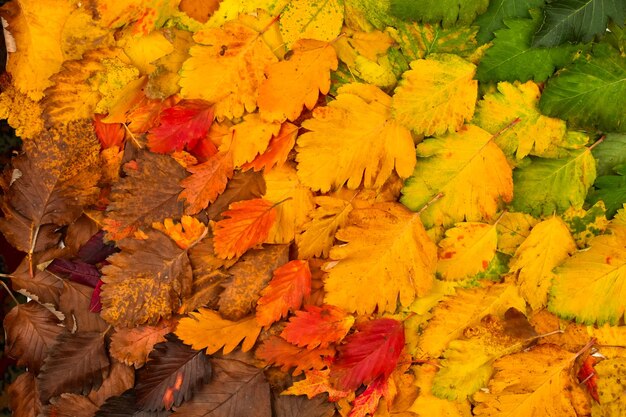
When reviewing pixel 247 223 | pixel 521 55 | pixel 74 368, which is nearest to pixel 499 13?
pixel 521 55

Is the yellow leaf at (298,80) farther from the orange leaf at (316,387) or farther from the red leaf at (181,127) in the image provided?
the orange leaf at (316,387)

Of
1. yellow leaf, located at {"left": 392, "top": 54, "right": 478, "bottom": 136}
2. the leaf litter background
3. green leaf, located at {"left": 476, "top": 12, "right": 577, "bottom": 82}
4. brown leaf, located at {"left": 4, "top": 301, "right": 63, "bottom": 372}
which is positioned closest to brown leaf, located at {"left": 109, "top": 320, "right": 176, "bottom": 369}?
the leaf litter background

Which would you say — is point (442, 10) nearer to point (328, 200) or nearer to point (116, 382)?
point (328, 200)

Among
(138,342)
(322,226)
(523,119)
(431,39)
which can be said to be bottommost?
(138,342)

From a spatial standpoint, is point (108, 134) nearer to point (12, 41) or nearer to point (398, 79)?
point (12, 41)

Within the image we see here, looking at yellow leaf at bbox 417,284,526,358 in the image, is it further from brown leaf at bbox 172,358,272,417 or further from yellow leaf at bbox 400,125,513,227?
brown leaf at bbox 172,358,272,417

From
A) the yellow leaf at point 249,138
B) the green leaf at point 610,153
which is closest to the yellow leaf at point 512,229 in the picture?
the green leaf at point 610,153
